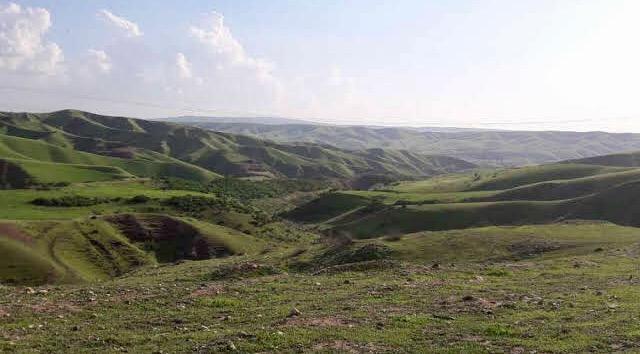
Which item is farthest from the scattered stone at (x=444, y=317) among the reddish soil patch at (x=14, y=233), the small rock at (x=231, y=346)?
the reddish soil patch at (x=14, y=233)

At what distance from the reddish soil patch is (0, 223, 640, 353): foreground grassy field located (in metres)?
52.0

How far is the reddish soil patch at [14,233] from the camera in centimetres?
7844

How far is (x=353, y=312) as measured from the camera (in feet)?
75.6

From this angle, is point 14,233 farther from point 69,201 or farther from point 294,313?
point 294,313

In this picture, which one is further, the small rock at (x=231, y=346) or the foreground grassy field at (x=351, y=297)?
the foreground grassy field at (x=351, y=297)

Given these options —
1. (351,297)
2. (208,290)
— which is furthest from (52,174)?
(351,297)

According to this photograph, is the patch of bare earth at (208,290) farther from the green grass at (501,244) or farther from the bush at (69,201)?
the bush at (69,201)

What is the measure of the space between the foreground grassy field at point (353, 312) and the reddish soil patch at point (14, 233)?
52.0 meters

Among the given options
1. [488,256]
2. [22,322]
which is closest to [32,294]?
[22,322]

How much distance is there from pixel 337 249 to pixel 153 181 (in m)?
159

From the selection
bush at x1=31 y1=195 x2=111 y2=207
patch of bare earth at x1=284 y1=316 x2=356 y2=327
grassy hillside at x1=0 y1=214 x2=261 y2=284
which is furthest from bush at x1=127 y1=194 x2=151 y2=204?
patch of bare earth at x1=284 y1=316 x2=356 y2=327

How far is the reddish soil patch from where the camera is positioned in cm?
7844

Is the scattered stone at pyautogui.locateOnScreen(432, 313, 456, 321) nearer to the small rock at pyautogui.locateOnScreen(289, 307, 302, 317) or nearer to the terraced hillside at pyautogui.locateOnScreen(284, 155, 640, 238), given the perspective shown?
the small rock at pyautogui.locateOnScreen(289, 307, 302, 317)

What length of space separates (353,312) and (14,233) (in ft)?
244
